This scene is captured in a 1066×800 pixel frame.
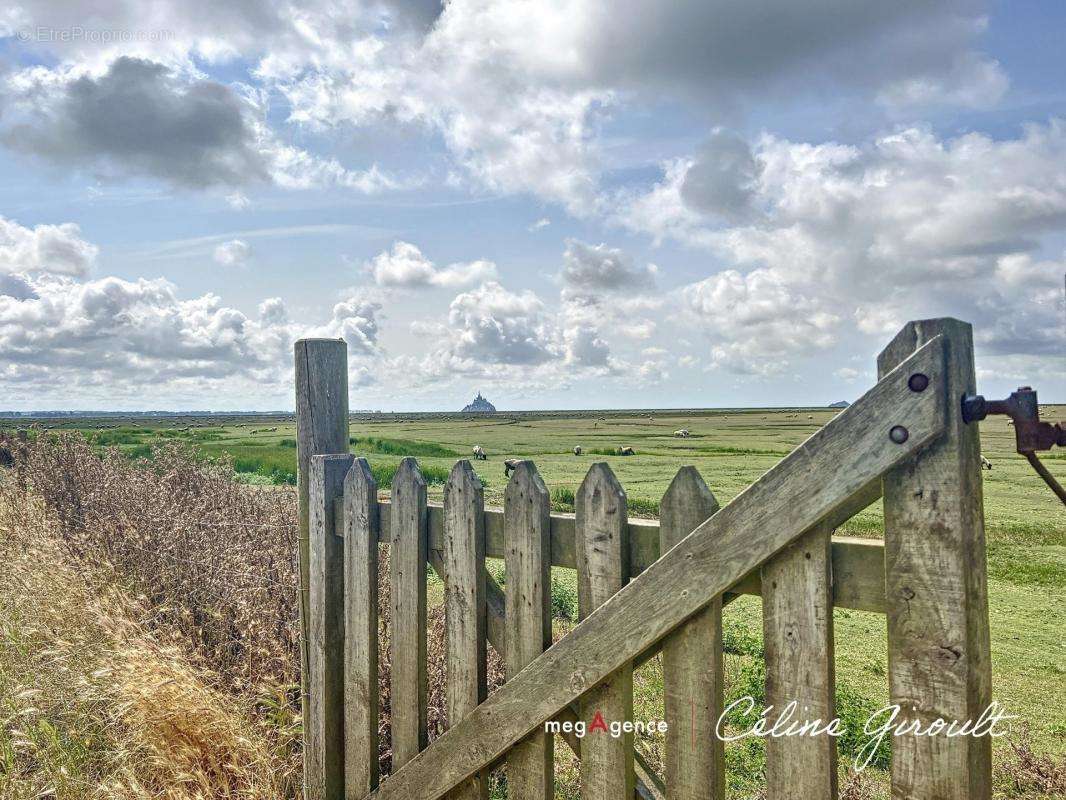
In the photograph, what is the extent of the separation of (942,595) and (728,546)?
49 cm

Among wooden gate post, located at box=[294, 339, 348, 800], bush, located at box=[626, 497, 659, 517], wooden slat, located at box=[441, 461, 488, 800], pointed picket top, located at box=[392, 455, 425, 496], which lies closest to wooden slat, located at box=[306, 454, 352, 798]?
wooden gate post, located at box=[294, 339, 348, 800]

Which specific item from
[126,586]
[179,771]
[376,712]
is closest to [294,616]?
[179,771]

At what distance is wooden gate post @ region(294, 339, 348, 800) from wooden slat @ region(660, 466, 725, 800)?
1.74 m

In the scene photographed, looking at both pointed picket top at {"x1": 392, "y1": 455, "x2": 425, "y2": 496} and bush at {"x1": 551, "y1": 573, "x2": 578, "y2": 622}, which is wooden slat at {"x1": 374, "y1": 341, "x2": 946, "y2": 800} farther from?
bush at {"x1": 551, "y1": 573, "x2": 578, "y2": 622}

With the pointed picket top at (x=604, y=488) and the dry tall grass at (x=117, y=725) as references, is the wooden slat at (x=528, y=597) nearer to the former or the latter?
the pointed picket top at (x=604, y=488)

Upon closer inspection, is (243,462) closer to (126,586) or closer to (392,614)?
(126,586)

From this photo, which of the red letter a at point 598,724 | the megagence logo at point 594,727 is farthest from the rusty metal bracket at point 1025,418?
the red letter a at point 598,724

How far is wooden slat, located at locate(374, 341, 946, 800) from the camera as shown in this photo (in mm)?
1619

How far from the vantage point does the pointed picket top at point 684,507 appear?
189 cm

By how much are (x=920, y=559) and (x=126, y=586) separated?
5.75 metres

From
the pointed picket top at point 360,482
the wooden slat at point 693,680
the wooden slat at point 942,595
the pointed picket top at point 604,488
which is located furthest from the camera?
the pointed picket top at point 360,482

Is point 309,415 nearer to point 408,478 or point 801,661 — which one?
point 408,478

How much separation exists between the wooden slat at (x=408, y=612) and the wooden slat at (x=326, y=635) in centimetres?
40

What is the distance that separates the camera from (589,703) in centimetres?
211
